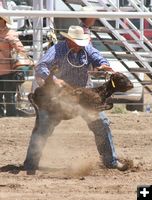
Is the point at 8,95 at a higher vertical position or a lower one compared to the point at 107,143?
lower

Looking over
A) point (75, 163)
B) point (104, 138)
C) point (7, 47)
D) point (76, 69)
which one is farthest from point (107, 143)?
point (7, 47)

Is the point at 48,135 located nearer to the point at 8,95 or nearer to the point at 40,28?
the point at 40,28

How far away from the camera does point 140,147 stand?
9594 mm

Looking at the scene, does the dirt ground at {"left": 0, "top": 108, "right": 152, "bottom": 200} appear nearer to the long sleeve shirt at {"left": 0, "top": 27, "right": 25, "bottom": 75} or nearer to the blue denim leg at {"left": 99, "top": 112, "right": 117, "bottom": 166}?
the blue denim leg at {"left": 99, "top": 112, "right": 117, "bottom": 166}

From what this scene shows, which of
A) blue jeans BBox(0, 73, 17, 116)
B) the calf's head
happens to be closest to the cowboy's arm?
the calf's head

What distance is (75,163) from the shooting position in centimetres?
843

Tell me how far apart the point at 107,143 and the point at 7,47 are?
3.59 m

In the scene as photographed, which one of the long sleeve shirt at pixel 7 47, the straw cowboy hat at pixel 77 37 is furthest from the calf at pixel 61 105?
the long sleeve shirt at pixel 7 47

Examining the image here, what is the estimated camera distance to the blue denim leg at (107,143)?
8133 millimetres

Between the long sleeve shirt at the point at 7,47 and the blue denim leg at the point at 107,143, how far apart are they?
3224 mm

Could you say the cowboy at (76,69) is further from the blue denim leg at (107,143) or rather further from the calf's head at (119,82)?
the calf's head at (119,82)

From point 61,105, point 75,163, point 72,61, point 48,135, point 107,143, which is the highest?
point 72,61

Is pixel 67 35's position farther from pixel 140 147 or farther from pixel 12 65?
pixel 12 65

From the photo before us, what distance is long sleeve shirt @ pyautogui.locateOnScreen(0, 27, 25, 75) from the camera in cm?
1111
